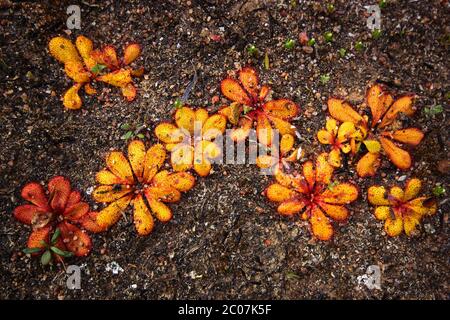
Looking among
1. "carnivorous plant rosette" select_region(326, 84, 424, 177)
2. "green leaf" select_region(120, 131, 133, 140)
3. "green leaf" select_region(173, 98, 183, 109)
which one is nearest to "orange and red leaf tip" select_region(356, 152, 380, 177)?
"carnivorous plant rosette" select_region(326, 84, 424, 177)

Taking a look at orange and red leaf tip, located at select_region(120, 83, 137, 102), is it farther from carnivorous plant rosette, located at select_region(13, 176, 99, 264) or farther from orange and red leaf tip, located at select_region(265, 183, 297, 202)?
orange and red leaf tip, located at select_region(265, 183, 297, 202)

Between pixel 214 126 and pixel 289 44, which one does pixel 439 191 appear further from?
pixel 214 126

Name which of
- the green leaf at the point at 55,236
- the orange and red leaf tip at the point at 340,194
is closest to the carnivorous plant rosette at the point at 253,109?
the orange and red leaf tip at the point at 340,194

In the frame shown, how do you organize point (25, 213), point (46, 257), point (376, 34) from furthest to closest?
point (376, 34) → point (25, 213) → point (46, 257)

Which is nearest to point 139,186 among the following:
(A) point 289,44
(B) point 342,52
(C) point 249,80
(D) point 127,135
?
(D) point 127,135

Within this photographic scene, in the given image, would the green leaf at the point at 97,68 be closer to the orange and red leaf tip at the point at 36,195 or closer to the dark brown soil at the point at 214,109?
the dark brown soil at the point at 214,109
